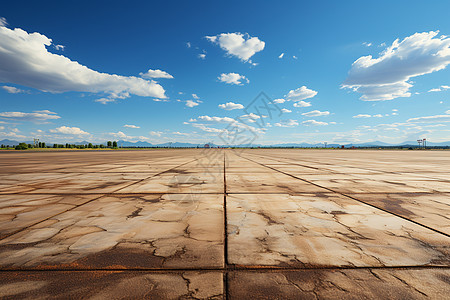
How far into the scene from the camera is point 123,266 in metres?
1.81

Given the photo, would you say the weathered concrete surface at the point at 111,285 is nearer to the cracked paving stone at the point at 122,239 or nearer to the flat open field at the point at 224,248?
the flat open field at the point at 224,248

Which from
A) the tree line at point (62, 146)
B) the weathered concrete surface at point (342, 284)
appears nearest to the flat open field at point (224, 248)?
the weathered concrete surface at point (342, 284)

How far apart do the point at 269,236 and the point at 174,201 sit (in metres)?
2.17

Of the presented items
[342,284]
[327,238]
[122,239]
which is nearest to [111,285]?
[122,239]

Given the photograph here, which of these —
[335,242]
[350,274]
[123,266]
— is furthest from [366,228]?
[123,266]

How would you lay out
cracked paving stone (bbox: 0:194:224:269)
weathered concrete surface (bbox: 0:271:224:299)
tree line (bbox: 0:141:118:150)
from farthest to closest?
tree line (bbox: 0:141:118:150)
cracked paving stone (bbox: 0:194:224:269)
weathered concrete surface (bbox: 0:271:224:299)

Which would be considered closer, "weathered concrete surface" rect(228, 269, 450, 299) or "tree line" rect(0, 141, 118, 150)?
"weathered concrete surface" rect(228, 269, 450, 299)

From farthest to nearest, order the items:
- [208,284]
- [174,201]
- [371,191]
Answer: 1. [371,191]
2. [174,201]
3. [208,284]

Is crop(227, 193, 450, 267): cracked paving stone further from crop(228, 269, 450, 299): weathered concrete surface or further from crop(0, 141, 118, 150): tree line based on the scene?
crop(0, 141, 118, 150): tree line

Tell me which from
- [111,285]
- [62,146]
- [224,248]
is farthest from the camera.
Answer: [62,146]

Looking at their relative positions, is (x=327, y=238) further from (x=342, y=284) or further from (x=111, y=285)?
(x=111, y=285)

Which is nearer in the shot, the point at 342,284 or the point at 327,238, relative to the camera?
the point at 342,284

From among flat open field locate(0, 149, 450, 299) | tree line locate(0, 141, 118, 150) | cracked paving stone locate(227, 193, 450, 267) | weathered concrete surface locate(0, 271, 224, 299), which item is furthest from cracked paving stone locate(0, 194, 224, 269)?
tree line locate(0, 141, 118, 150)

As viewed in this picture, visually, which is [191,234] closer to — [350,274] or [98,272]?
[98,272]
